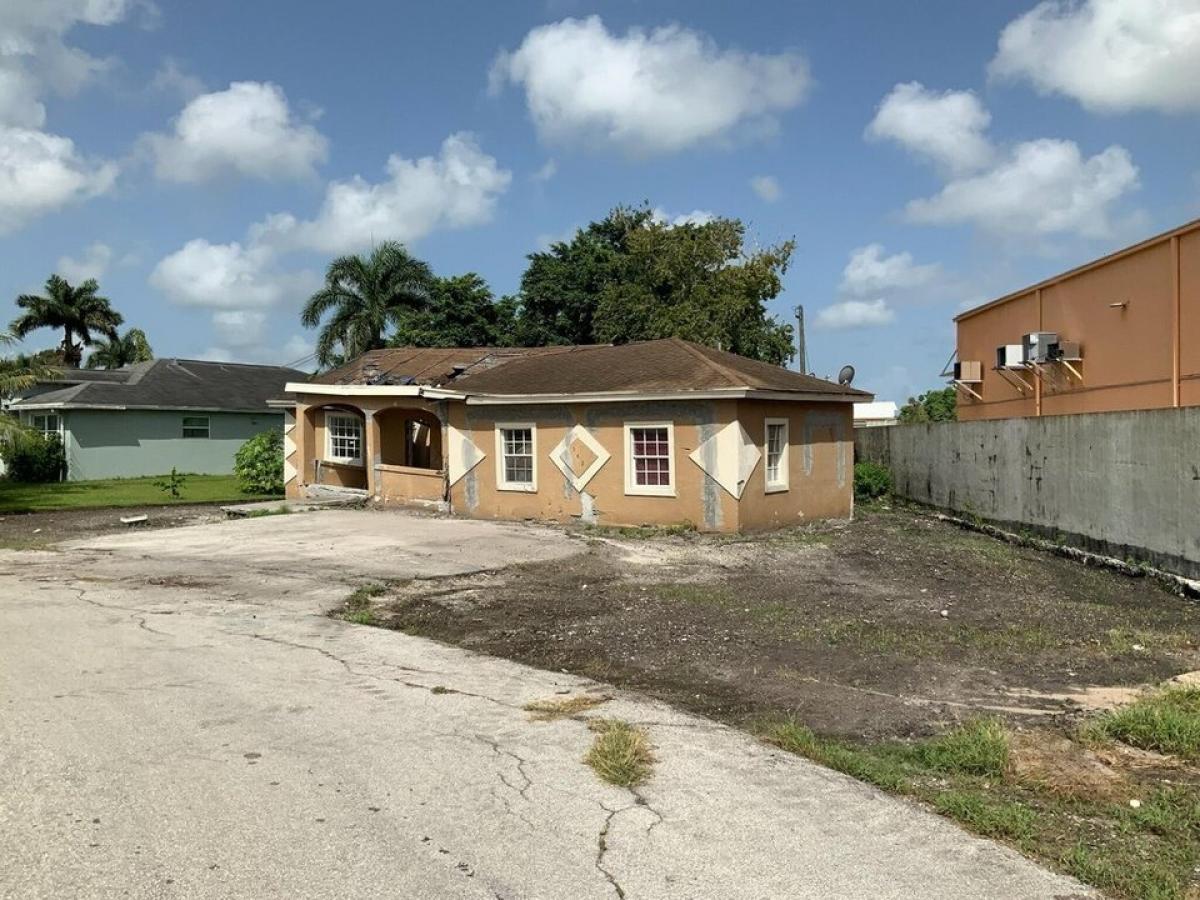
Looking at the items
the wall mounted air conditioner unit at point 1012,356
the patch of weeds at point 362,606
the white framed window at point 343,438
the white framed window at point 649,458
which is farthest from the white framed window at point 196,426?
the wall mounted air conditioner unit at point 1012,356

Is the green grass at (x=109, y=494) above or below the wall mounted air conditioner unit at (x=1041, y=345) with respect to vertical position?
below

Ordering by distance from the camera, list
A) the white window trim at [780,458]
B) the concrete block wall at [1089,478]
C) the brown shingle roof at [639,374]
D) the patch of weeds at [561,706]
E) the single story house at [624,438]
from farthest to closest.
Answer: the white window trim at [780,458], the brown shingle roof at [639,374], the single story house at [624,438], the concrete block wall at [1089,478], the patch of weeds at [561,706]

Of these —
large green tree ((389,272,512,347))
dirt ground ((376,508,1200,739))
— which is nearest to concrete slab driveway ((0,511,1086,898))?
dirt ground ((376,508,1200,739))

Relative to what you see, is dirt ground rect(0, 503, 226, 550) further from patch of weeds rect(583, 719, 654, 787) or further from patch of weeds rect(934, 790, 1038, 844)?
patch of weeds rect(934, 790, 1038, 844)

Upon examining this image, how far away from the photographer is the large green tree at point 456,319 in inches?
1704

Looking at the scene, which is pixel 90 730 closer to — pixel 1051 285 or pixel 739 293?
pixel 1051 285

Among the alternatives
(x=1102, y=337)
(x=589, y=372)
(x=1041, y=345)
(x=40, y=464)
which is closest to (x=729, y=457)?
(x=589, y=372)

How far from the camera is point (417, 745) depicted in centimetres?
591

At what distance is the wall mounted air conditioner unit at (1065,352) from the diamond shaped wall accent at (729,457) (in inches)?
383

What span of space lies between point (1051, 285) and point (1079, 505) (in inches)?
414

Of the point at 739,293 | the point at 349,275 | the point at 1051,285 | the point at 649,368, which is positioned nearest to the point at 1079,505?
the point at 649,368

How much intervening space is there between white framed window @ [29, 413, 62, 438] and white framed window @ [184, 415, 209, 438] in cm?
447

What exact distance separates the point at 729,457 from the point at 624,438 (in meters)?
2.26

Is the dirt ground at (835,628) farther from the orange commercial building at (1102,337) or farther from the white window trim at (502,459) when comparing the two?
the orange commercial building at (1102,337)
